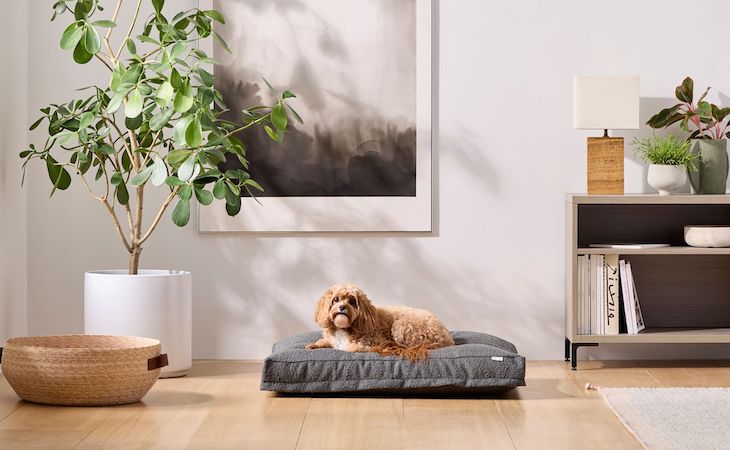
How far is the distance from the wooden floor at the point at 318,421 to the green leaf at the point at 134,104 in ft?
3.21

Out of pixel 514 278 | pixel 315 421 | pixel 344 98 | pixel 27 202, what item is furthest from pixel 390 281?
pixel 27 202

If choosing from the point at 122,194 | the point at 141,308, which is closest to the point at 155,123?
the point at 122,194

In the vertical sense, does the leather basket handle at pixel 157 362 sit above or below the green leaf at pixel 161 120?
below

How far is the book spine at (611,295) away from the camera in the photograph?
394 centimetres

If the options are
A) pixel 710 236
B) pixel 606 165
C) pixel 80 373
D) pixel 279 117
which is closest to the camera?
pixel 80 373

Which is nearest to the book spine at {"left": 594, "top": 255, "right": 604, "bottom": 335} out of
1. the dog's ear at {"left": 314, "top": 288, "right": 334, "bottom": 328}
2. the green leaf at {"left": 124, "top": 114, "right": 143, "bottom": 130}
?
the dog's ear at {"left": 314, "top": 288, "right": 334, "bottom": 328}

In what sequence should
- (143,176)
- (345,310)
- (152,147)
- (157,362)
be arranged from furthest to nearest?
(152,147) < (143,176) < (345,310) < (157,362)

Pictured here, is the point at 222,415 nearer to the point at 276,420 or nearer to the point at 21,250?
the point at 276,420

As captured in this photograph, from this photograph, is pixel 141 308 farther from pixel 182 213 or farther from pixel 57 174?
pixel 57 174

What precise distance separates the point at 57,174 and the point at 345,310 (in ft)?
4.17

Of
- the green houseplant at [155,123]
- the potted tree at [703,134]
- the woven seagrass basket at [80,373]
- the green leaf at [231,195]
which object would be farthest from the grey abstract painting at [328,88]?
the woven seagrass basket at [80,373]

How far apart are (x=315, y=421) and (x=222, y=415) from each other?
1.00ft

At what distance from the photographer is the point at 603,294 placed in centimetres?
396

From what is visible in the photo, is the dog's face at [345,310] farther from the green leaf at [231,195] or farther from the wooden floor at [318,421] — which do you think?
the green leaf at [231,195]
